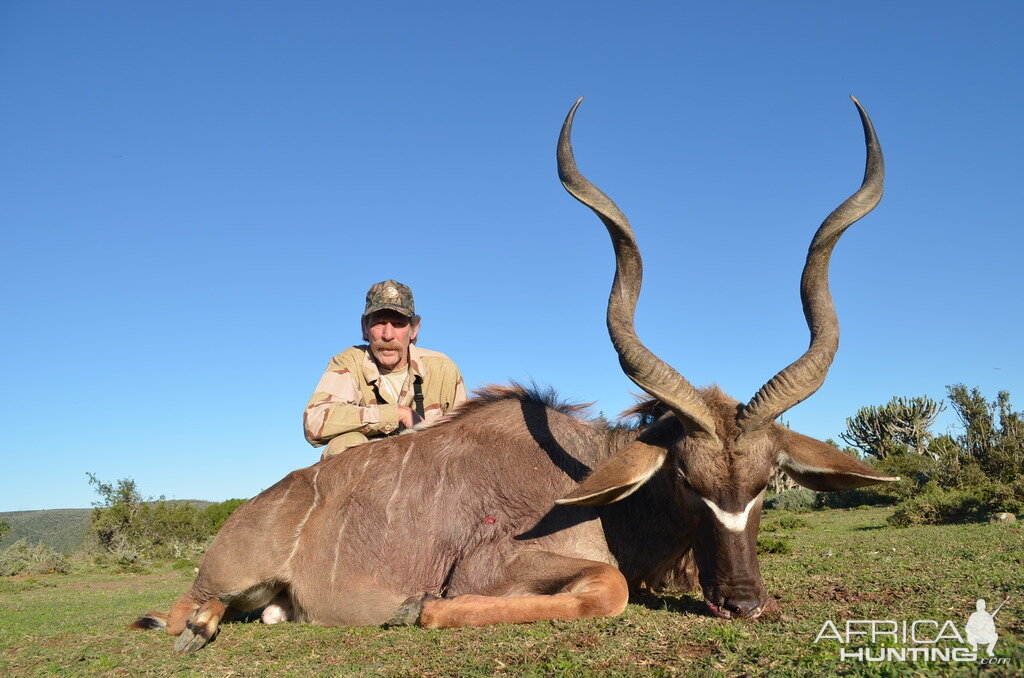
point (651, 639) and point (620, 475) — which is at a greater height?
point (620, 475)

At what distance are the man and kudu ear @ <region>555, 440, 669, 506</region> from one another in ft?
9.11

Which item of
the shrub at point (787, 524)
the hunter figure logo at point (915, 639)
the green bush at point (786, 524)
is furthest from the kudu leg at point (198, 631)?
the shrub at point (787, 524)

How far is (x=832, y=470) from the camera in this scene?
4.90 metres

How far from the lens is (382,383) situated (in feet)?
25.7

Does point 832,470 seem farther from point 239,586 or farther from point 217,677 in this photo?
point 239,586

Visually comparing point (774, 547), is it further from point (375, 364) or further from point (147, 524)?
point (147, 524)

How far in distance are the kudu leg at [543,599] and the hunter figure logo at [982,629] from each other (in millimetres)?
1782

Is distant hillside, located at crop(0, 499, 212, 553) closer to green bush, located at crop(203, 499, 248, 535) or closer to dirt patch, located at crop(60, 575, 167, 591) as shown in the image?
green bush, located at crop(203, 499, 248, 535)

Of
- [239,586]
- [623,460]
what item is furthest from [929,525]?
[239,586]

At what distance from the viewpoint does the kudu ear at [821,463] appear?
4.90 meters

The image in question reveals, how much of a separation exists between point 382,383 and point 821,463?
168 inches

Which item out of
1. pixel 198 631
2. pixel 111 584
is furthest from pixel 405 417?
pixel 111 584

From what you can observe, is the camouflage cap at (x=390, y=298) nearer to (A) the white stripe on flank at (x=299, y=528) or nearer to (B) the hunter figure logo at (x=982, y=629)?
(A) the white stripe on flank at (x=299, y=528)

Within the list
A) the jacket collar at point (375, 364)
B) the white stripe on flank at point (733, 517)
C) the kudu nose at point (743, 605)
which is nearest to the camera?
the kudu nose at point (743, 605)
